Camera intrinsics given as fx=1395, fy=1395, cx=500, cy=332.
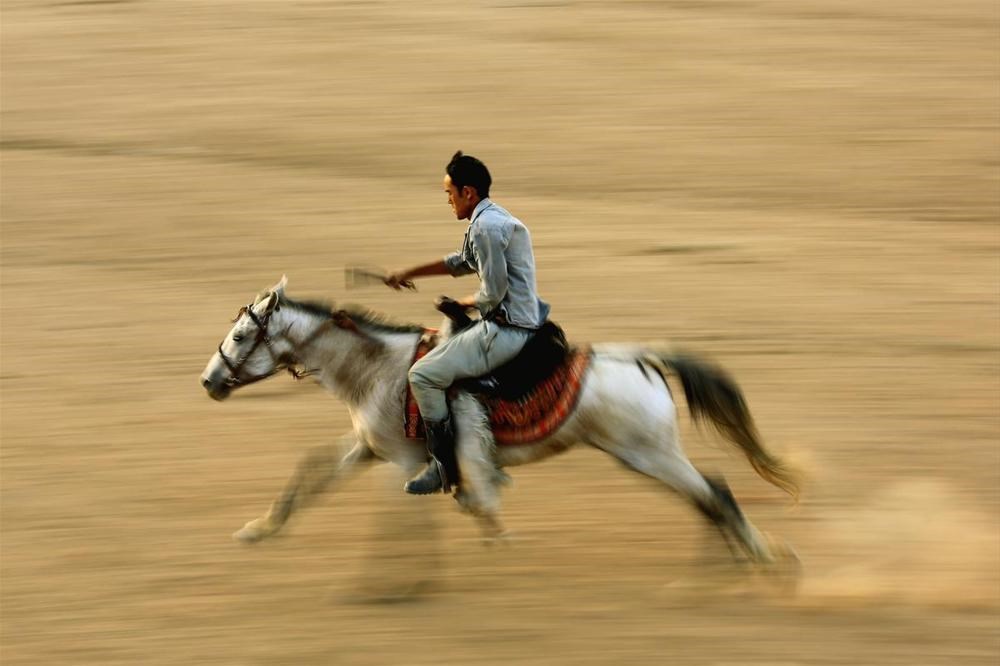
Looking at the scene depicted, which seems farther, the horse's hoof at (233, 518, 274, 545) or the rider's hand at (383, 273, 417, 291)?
the horse's hoof at (233, 518, 274, 545)

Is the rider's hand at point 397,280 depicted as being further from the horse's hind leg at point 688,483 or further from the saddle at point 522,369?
the horse's hind leg at point 688,483

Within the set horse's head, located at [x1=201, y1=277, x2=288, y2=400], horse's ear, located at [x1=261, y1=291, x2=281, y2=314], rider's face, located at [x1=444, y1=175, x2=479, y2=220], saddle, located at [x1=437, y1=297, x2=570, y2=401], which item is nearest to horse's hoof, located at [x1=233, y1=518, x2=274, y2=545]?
horse's head, located at [x1=201, y1=277, x2=288, y2=400]

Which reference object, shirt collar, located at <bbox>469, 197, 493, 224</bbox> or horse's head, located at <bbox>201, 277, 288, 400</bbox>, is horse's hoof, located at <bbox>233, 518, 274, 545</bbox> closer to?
horse's head, located at <bbox>201, 277, 288, 400</bbox>

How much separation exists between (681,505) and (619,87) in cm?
1070

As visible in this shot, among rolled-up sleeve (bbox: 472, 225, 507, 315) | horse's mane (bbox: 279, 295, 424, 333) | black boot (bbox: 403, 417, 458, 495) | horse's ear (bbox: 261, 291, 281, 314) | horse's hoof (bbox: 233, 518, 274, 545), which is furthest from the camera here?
horse's hoof (bbox: 233, 518, 274, 545)

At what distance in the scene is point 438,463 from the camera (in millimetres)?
6902

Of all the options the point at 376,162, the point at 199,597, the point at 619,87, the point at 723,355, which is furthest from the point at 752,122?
the point at 199,597

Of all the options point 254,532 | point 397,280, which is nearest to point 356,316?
point 397,280

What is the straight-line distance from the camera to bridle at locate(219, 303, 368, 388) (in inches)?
282

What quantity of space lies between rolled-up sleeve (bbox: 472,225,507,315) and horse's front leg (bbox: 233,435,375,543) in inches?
47.4

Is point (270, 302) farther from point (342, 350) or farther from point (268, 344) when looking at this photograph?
point (342, 350)

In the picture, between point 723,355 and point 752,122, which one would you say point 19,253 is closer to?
point 723,355

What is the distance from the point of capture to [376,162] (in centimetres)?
1628

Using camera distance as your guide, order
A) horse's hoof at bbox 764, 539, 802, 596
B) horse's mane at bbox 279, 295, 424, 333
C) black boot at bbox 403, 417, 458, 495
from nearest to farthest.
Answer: black boot at bbox 403, 417, 458, 495
horse's hoof at bbox 764, 539, 802, 596
horse's mane at bbox 279, 295, 424, 333
